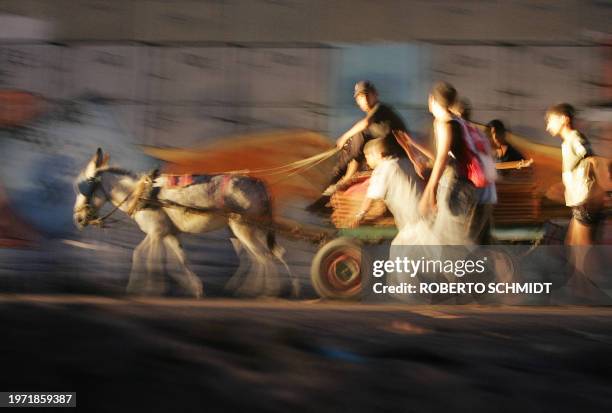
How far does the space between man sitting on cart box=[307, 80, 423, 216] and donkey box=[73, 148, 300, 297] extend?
0.62m

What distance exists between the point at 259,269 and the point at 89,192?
187 cm

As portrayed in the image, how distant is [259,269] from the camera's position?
26.5 feet

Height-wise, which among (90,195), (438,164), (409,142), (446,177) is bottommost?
(90,195)

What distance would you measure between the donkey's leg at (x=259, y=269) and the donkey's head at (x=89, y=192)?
1.52 m

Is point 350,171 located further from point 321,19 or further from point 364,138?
point 321,19

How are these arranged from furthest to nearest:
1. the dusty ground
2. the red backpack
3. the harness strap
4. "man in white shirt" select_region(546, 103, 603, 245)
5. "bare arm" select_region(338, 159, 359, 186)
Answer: the harness strap < "bare arm" select_region(338, 159, 359, 186) < the red backpack < "man in white shirt" select_region(546, 103, 603, 245) < the dusty ground

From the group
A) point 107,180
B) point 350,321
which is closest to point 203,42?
point 107,180

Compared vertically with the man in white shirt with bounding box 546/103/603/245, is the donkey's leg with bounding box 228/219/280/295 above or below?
below

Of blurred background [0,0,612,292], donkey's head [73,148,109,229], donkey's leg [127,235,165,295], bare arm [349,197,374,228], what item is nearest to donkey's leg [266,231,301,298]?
blurred background [0,0,612,292]

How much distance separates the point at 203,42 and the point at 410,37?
202 cm

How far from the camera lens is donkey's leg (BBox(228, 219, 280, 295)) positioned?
8.05 meters

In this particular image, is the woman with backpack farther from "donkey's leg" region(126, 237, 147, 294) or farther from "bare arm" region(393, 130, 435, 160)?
"donkey's leg" region(126, 237, 147, 294)

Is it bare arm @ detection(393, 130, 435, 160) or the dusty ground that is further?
bare arm @ detection(393, 130, 435, 160)

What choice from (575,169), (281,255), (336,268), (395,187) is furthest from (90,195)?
(575,169)
